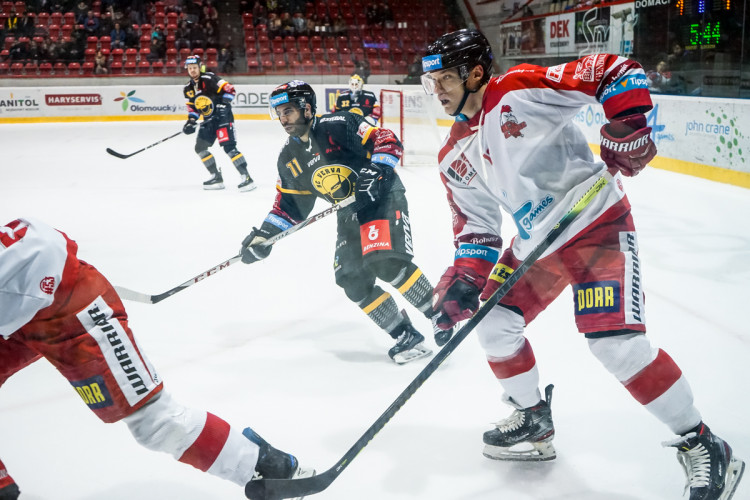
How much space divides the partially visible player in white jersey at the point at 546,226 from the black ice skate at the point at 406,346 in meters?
0.76

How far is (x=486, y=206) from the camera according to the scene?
198 cm

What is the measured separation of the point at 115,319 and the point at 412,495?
2.95 ft

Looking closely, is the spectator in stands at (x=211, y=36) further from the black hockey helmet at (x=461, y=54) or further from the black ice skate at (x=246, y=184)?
the black hockey helmet at (x=461, y=54)

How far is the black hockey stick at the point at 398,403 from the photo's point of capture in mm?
1603

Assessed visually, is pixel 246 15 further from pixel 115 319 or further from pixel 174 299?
pixel 115 319

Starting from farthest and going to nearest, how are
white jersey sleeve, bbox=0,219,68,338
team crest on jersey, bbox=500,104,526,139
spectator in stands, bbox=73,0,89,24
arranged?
spectator in stands, bbox=73,0,89,24 → team crest on jersey, bbox=500,104,526,139 → white jersey sleeve, bbox=0,219,68,338

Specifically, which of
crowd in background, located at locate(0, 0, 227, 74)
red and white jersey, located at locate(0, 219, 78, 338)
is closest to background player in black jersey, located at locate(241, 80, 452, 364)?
red and white jersey, located at locate(0, 219, 78, 338)

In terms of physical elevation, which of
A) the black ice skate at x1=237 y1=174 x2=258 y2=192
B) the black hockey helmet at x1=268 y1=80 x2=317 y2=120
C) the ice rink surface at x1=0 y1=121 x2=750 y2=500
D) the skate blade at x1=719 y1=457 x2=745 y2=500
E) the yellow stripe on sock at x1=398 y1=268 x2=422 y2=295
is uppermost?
the black hockey helmet at x1=268 y1=80 x2=317 y2=120

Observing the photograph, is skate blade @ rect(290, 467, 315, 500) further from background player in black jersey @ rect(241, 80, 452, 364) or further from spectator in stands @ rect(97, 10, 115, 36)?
spectator in stands @ rect(97, 10, 115, 36)

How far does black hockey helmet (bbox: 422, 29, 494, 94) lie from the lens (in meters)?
1.82

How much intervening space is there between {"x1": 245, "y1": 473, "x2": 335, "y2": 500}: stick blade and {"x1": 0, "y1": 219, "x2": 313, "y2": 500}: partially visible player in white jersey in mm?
35

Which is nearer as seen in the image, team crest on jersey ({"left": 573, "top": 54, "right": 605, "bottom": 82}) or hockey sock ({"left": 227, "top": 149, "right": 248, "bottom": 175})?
team crest on jersey ({"left": 573, "top": 54, "right": 605, "bottom": 82})

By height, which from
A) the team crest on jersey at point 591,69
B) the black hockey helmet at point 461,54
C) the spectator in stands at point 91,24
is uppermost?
the spectator in stands at point 91,24

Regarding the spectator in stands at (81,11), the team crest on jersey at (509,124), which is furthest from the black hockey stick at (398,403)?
the spectator in stands at (81,11)
